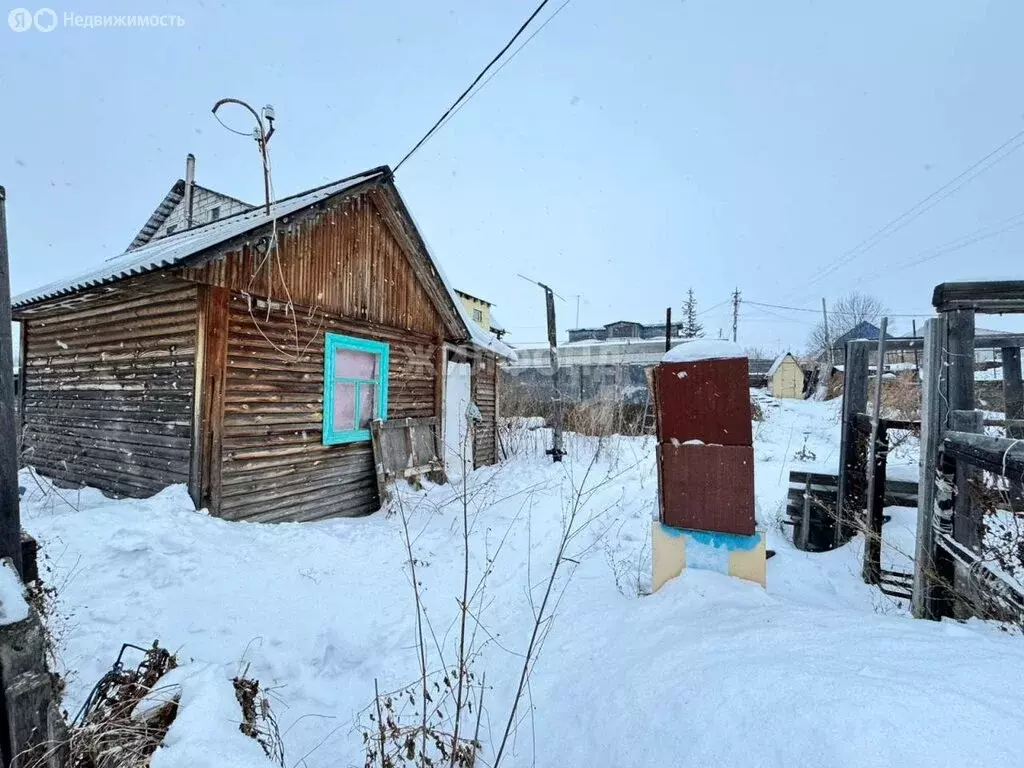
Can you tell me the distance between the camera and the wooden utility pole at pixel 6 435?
1.65 metres

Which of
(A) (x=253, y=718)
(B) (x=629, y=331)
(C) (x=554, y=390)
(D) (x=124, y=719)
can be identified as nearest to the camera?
(D) (x=124, y=719)

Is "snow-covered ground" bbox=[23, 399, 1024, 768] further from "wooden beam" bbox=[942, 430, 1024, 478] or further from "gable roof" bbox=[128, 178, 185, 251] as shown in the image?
"gable roof" bbox=[128, 178, 185, 251]

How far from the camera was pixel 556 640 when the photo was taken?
2709 mm

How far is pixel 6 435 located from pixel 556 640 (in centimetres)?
268

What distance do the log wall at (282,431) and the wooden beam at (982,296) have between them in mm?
5861

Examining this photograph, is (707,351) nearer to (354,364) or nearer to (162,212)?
(354,364)

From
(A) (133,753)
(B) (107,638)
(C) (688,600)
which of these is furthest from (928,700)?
(B) (107,638)

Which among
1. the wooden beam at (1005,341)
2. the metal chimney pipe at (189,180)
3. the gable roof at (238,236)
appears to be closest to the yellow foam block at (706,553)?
the wooden beam at (1005,341)

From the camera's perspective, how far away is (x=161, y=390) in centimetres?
509

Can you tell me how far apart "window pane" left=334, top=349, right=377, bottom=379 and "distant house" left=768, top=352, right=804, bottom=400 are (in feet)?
79.6

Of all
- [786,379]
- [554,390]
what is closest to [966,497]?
[554,390]

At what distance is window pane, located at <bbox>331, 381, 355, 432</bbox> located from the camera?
6277 millimetres

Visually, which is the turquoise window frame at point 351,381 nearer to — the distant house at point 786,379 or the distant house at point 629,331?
the distant house at point 786,379

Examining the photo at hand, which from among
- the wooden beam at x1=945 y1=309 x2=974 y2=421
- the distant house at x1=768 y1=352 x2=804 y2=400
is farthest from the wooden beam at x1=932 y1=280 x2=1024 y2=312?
the distant house at x1=768 y1=352 x2=804 y2=400
